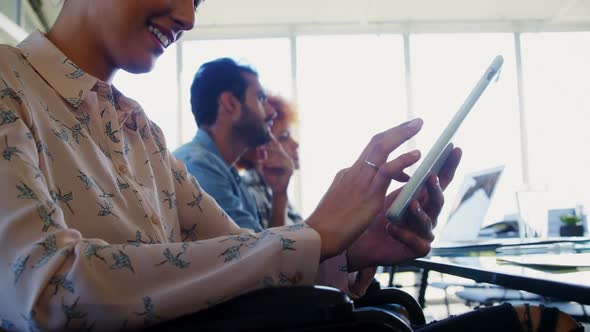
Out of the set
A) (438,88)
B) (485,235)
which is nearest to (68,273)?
(485,235)

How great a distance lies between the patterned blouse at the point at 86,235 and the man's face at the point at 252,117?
149 centimetres

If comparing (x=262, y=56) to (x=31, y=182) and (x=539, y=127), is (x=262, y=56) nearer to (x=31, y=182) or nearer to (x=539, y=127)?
(x=539, y=127)

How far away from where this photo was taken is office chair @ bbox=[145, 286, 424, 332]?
50cm

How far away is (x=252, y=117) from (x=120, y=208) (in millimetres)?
1632

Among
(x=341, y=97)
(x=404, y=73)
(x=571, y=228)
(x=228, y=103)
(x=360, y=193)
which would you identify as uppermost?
(x=404, y=73)

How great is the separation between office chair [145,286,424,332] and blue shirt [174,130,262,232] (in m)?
1.40

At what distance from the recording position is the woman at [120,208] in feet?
1.76

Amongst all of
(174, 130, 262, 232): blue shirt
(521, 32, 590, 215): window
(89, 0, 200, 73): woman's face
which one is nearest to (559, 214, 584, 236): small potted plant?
(174, 130, 262, 232): blue shirt

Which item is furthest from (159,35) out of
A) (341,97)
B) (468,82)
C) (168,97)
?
(468,82)

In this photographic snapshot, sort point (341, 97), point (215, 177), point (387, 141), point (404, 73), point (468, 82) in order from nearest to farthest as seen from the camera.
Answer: point (387, 141)
point (215, 177)
point (468, 82)
point (341, 97)
point (404, 73)

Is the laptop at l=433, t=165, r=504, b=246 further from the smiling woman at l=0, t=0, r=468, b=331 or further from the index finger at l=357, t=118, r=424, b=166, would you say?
the index finger at l=357, t=118, r=424, b=166

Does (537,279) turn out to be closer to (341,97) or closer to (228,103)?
(228,103)

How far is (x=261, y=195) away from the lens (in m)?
2.88

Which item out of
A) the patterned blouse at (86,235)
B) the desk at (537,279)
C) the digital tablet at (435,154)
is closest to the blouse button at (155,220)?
the patterned blouse at (86,235)
